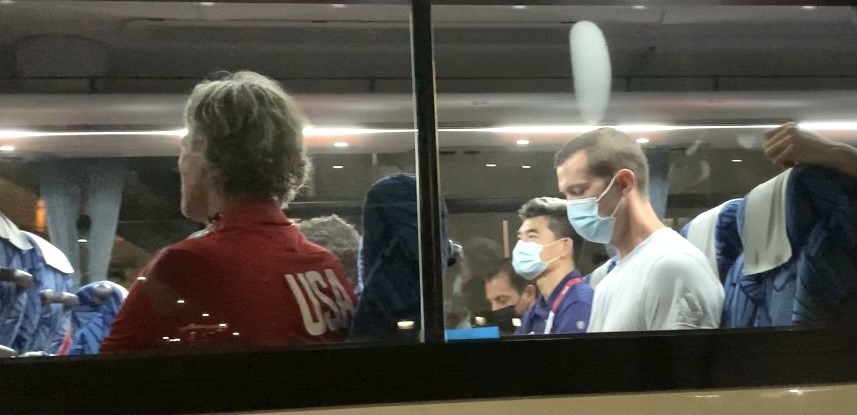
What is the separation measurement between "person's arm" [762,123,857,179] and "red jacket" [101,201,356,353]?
3.80 feet

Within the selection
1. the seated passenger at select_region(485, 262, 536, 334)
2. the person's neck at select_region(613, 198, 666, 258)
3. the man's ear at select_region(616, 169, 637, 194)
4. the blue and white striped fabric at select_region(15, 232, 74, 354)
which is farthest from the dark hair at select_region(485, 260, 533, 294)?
the blue and white striped fabric at select_region(15, 232, 74, 354)

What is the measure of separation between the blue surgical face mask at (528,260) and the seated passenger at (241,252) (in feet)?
1.70

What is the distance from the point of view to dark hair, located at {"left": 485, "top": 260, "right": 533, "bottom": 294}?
1925mm

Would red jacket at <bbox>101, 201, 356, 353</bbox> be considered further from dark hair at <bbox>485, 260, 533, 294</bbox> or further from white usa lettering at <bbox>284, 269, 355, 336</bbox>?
dark hair at <bbox>485, 260, 533, 294</bbox>

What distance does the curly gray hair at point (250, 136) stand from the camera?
1.71 metres

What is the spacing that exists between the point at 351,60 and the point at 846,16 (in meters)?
1.26

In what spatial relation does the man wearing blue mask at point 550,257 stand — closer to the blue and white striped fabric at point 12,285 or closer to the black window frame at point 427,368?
the black window frame at point 427,368

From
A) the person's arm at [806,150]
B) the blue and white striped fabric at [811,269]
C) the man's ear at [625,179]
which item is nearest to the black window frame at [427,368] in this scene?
the blue and white striped fabric at [811,269]

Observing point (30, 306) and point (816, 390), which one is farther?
point (30, 306)

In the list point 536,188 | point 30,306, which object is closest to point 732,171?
point 536,188

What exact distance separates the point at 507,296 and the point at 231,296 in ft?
2.09

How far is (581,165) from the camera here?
6.95 ft

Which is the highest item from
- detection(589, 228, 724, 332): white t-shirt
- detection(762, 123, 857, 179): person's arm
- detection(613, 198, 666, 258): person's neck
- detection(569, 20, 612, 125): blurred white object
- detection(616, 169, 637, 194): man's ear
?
detection(569, 20, 612, 125): blurred white object

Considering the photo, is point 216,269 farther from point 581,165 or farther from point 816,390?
point 816,390
